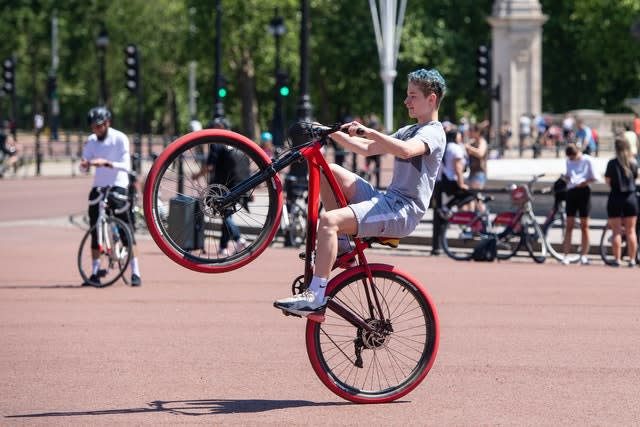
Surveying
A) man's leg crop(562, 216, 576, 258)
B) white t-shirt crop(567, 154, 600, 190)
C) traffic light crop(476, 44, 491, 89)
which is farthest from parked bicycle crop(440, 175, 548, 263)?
traffic light crop(476, 44, 491, 89)

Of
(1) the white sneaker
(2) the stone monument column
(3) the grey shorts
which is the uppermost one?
(2) the stone monument column

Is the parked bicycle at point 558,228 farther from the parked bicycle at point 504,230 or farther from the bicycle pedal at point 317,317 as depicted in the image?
the bicycle pedal at point 317,317

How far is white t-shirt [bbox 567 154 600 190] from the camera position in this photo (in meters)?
18.4

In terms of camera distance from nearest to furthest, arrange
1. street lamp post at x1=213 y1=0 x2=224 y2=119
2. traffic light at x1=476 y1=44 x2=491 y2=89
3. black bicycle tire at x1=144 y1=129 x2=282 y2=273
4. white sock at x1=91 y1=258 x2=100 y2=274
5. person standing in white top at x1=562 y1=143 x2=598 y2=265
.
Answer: black bicycle tire at x1=144 y1=129 x2=282 y2=273 → white sock at x1=91 y1=258 x2=100 y2=274 → person standing in white top at x1=562 y1=143 x2=598 y2=265 → street lamp post at x1=213 y1=0 x2=224 y2=119 → traffic light at x1=476 y1=44 x2=491 y2=89

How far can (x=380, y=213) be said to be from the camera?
7.59 meters

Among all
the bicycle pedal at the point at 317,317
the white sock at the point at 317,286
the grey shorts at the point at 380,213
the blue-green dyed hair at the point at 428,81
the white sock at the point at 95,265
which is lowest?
the white sock at the point at 95,265

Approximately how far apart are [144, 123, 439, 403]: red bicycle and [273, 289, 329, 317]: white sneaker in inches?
2.5

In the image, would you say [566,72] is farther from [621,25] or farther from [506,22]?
[506,22]

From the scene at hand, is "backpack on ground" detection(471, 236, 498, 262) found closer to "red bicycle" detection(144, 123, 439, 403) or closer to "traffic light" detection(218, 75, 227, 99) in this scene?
"red bicycle" detection(144, 123, 439, 403)

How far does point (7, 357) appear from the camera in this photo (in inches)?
375

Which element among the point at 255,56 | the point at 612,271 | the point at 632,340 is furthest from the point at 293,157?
the point at 255,56

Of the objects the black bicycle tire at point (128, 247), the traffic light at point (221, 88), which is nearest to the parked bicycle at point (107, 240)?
the black bicycle tire at point (128, 247)

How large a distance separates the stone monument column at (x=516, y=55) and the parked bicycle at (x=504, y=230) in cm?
3453

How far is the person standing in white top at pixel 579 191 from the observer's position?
60.3ft
